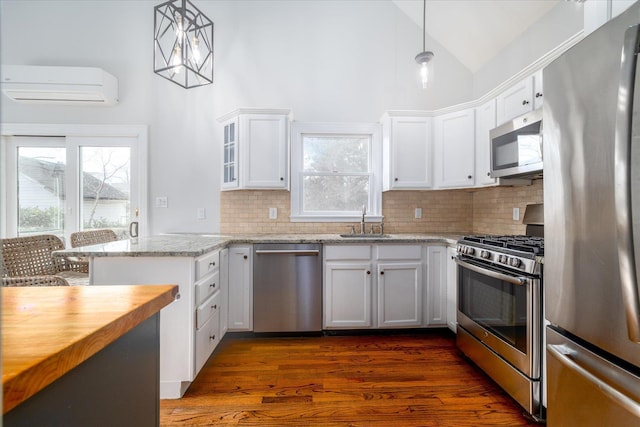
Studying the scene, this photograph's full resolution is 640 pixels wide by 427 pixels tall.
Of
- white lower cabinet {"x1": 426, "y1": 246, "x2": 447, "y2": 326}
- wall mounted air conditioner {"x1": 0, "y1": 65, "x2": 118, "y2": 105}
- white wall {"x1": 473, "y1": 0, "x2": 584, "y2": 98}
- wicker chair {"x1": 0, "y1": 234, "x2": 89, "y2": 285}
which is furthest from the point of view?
wall mounted air conditioner {"x1": 0, "y1": 65, "x2": 118, "y2": 105}

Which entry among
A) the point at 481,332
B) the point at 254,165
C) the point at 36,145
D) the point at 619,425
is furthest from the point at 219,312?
the point at 36,145

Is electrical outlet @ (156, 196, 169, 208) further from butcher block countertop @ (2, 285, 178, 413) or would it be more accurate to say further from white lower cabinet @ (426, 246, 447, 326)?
white lower cabinet @ (426, 246, 447, 326)

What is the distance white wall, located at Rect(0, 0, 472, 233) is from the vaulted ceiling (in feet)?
0.57

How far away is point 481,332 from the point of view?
2146 millimetres

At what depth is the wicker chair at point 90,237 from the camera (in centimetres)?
273

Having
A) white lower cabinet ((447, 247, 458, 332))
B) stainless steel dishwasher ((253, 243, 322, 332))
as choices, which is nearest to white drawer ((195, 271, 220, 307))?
stainless steel dishwasher ((253, 243, 322, 332))

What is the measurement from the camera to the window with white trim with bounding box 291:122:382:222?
3.39 m

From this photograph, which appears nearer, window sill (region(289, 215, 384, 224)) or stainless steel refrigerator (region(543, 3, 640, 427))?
stainless steel refrigerator (region(543, 3, 640, 427))

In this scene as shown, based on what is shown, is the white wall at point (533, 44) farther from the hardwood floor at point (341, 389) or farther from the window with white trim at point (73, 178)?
the window with white trim at point (73, 178)

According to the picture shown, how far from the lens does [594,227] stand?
1040 mm

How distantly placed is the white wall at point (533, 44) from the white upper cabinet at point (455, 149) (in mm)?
630

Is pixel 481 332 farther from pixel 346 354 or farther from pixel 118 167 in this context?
pixel 118 167

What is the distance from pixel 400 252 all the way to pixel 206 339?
1741 millimetres

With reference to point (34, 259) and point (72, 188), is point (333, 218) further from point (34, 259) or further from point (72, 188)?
point (72, 188)
